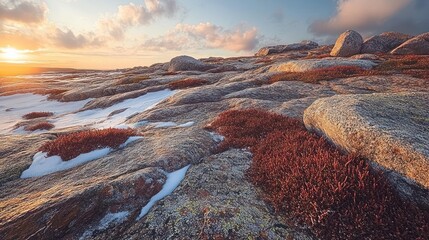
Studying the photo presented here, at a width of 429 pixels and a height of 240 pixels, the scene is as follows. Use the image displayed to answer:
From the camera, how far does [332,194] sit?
18.5 ft

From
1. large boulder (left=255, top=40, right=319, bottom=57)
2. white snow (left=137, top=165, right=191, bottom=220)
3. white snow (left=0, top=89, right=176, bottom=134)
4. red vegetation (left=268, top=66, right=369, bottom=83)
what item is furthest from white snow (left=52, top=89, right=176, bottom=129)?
large boulder (left=255, top=40, right=319, bottom=57)

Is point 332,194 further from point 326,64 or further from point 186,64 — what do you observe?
point 186,64

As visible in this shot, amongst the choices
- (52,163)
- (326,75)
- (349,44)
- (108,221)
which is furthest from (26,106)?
(349,44)

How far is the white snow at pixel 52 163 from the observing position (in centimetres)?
899

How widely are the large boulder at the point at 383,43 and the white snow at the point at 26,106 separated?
51.3m

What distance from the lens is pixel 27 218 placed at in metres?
5.50

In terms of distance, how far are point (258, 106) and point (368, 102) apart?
21.8 ft

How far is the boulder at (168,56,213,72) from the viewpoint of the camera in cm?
4922

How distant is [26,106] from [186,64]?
89.3 feet

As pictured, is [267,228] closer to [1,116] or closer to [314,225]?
[314,225]

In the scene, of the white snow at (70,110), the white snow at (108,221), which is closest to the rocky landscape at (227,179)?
the white snow at (108,221)

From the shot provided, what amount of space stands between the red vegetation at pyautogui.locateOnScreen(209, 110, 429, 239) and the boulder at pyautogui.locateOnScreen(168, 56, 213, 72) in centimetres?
4224

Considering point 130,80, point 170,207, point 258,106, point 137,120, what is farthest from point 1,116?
point 170,207

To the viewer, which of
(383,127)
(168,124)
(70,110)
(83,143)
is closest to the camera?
(383,127)
